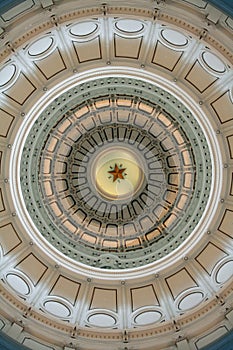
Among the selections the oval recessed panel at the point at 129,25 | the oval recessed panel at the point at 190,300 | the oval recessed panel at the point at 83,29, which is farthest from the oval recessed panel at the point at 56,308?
the oval recessed panel at the point at 129,25

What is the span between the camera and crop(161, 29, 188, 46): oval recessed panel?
13.0 metres

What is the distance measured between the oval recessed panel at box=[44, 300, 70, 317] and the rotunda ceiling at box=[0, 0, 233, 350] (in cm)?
4

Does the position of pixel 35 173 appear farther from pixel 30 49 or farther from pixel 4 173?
pixel 30 49

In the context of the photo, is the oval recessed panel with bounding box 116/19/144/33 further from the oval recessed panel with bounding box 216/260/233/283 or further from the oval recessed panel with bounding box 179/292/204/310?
the oval recessed panel with bounding box 179/292/204/310

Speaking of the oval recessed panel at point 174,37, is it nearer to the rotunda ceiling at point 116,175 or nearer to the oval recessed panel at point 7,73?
the rotunda ceiling at point 116,175

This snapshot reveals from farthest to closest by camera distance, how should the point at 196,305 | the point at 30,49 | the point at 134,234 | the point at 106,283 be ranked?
the point at 134,234, the point at 106,283, the point at 196,305, the point at 30,49

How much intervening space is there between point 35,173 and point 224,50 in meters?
6.60

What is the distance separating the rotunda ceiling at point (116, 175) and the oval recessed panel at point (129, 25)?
5 cm

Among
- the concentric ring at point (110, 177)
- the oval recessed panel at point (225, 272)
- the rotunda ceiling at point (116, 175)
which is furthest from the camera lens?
the concentric ring at point (110, 177)

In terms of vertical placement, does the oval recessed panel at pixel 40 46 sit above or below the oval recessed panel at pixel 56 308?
below

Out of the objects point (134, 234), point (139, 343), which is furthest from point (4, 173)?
point (139, 343)

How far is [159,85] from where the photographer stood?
14.5 metres

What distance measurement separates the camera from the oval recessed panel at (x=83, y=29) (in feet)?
42.7

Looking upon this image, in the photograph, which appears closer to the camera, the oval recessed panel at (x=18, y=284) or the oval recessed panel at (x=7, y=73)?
the oval recessed panel at (x=7, y=73)
